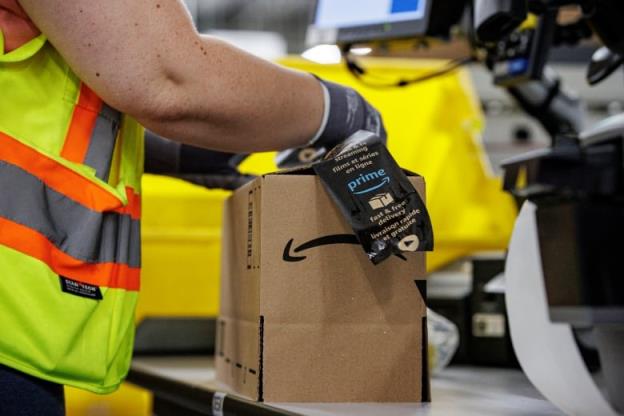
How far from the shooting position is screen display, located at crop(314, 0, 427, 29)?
2.18m

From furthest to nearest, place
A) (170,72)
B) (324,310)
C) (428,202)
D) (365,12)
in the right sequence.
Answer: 1. (428,202)
2. (365,12)
3. (324,310)
4. (170,72)

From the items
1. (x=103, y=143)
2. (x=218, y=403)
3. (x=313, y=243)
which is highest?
(x=103, y=143)

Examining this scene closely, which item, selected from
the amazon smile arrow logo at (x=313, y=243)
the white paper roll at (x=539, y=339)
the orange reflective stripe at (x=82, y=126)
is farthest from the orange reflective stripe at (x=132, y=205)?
the white paper roll at (x=539, y=339)

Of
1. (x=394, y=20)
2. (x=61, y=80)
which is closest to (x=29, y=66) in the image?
(x=61, y=80)

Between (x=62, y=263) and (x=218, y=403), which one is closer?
(x=62, y=263)

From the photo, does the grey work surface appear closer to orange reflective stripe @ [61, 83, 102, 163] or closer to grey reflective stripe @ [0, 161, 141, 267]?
grey reflective stripe @ [0, 161, 141, 267]

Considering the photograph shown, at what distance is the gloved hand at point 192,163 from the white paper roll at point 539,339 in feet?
2.54

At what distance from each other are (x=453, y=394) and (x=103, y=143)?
71 centimetres

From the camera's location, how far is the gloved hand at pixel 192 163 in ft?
6.06

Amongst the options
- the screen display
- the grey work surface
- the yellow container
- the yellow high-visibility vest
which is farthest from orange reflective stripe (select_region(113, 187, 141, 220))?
the yellow container

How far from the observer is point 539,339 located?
3.70 feet

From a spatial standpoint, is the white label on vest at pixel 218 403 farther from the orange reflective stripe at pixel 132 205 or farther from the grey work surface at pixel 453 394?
the orange reflective stripe at pixel 132 205

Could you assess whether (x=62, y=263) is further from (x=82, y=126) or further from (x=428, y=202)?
(x=428, y=202)

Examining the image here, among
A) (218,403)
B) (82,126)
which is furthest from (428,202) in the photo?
(82,126)
